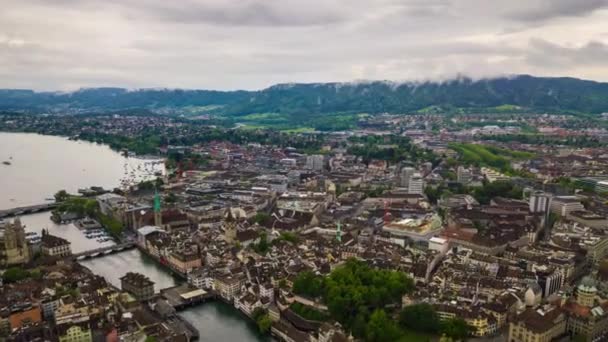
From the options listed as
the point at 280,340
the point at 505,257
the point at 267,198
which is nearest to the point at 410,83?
the point at 267,198

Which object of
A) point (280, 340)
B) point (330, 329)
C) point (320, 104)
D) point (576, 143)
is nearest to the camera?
point (330, 329)

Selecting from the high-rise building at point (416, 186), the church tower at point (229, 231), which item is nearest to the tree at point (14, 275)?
the church tower at point (229, 231)

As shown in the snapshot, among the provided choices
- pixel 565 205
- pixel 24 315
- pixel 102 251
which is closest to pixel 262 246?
pixel 102 251

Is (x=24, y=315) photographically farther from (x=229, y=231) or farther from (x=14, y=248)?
(x=229, y=231)

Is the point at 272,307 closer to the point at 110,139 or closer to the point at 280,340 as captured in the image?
the point at 280,340

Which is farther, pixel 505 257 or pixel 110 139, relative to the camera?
pixel 110 139

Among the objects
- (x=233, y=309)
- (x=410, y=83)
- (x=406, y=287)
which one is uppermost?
(x=410, y=83)
